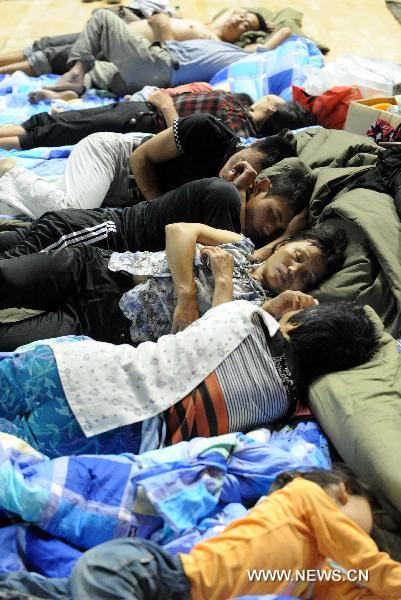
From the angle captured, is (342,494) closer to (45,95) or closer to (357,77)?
(357,77)

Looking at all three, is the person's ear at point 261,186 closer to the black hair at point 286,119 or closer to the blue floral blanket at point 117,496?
the black hair at point 286,119

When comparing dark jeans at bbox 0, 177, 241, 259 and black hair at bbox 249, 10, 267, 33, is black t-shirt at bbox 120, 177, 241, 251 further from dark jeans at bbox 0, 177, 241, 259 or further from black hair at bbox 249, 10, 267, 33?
black hair at bbox 249, 10, 267, 33

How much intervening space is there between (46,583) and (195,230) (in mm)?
934

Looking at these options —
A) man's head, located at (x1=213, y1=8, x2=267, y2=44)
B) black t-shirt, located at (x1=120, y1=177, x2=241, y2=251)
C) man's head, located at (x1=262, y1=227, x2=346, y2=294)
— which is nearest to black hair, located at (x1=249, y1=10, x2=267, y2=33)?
man's head, located at (x1=213, y1=8, x2=267, y2=44)

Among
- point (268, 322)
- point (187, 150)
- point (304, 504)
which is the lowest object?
point (304, 504)

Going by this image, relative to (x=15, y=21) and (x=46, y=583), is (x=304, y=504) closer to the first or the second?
(x=46, y=583)

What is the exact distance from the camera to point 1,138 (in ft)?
8.59

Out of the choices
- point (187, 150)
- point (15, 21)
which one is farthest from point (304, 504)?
point (15, 21)

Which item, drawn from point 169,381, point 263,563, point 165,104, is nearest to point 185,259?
point 169,381

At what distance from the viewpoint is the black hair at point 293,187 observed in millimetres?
1965

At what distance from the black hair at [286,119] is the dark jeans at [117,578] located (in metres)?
2.18

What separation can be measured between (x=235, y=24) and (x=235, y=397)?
10.5 feet

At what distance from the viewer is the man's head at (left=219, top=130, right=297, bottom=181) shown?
2.15m

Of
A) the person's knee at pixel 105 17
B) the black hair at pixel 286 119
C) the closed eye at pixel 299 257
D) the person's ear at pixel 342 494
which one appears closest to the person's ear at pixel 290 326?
the closed eye at pixel 299 257
